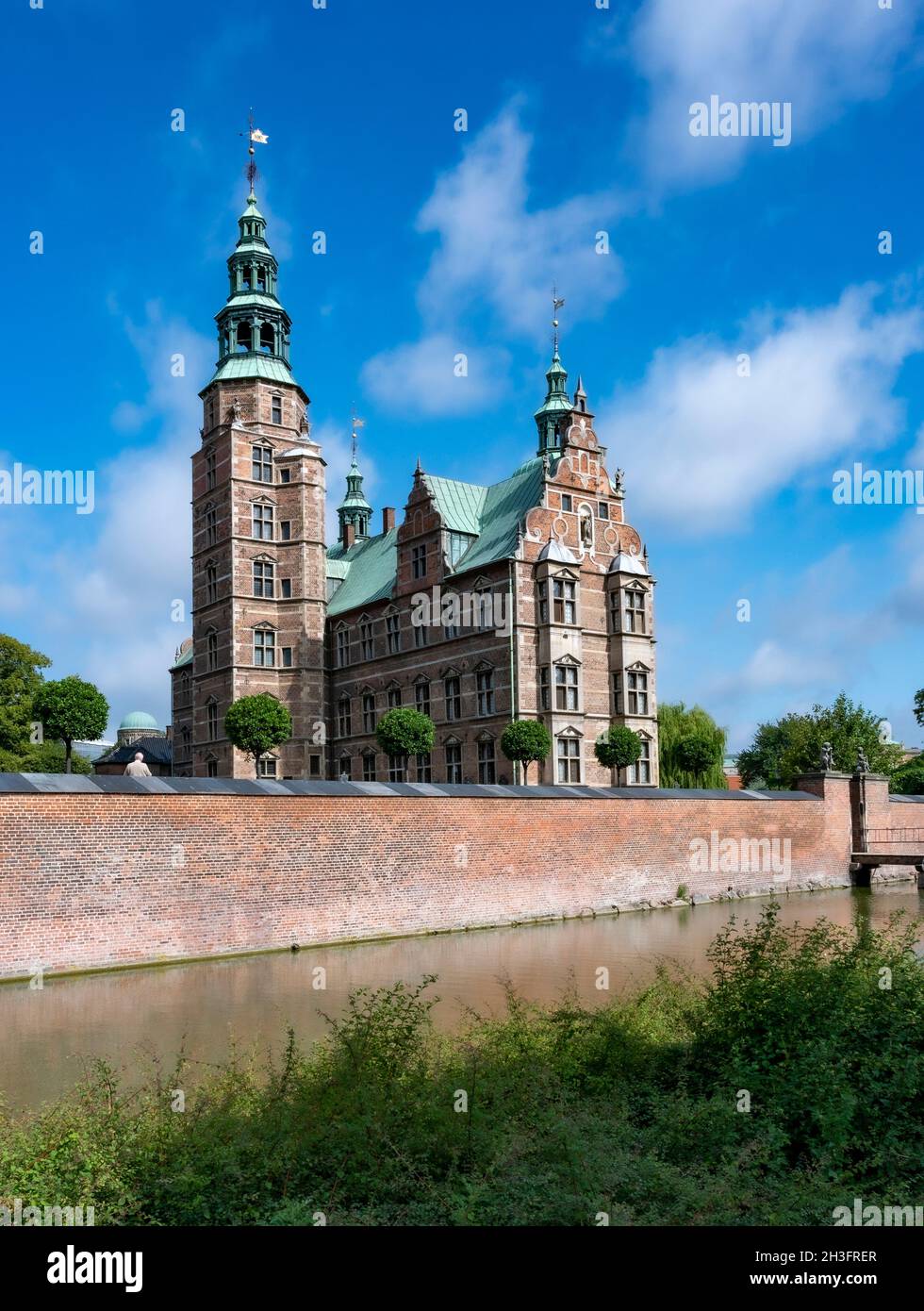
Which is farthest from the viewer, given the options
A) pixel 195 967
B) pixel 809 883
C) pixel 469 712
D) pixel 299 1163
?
pixel 469 712

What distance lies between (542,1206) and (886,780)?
31040 mm

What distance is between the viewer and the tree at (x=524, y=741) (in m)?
31.2

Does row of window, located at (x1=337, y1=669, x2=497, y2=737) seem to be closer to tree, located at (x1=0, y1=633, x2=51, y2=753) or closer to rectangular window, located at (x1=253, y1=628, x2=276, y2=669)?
rectangular window, located at (x1=253, y1=628, x2=276, y2=669)

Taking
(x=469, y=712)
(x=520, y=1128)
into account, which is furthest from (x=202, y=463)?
(x=520, y=1128)

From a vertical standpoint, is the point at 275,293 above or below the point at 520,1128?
above

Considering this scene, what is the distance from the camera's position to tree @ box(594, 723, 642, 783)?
32.6m

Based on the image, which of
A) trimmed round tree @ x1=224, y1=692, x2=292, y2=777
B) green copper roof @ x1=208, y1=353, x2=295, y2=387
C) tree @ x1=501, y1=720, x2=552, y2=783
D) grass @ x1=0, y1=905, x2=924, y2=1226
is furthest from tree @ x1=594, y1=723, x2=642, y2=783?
grass @ x1=0, y1=905, x2=924, y2=1226

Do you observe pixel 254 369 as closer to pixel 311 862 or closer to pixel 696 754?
pixel 696 754

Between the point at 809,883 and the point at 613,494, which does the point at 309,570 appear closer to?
the point at 613,494

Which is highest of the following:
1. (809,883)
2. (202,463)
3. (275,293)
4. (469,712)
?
(275,293)

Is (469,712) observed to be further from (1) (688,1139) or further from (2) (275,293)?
(1) (688,1139)
